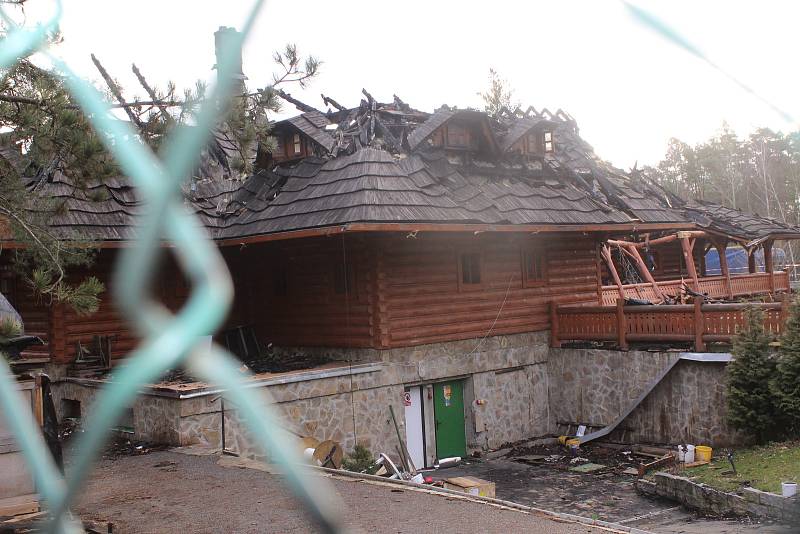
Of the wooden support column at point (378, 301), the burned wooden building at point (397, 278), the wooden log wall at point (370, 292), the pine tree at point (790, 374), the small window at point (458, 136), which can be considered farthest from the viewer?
the small window at point (458, 136)

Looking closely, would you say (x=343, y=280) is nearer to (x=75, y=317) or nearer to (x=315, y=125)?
(x=315, y=125)

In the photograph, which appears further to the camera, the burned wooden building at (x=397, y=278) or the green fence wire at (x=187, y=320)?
the burned wooden building at (x=397, y=278)

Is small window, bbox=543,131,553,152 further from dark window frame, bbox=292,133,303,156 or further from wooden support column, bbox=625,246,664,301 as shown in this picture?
dark window frame, bbox=292,133,303,156

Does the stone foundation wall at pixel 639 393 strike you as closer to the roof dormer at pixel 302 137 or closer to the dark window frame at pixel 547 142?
the dark window frame at pixel 547 142

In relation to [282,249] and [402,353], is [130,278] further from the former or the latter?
[282,249]

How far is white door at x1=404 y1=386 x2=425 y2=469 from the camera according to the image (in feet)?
52.9

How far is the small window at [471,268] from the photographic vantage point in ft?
57.8

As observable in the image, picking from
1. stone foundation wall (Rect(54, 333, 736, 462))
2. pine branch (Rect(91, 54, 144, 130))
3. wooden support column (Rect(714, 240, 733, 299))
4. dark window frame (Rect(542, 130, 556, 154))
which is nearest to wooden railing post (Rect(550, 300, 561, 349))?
stone foundation wall (Rect(54, 333, 736, 462))

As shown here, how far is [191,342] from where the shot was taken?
1.00 meters

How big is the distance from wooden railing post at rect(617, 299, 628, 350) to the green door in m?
3.63

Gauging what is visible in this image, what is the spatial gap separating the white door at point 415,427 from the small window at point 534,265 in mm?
4176

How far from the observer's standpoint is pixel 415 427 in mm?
16281

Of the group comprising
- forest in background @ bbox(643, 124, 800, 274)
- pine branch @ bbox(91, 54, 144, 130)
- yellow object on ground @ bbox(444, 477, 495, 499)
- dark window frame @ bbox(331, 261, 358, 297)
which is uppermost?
forest in background @ bbox(643, 124, 800, 274)

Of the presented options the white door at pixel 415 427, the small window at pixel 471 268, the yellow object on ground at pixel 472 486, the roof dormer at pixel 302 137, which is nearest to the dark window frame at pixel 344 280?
the white door at pixel 415 427
